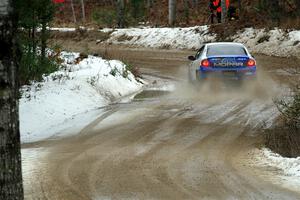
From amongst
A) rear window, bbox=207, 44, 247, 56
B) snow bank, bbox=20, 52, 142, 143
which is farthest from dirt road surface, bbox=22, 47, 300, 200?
rear window, bbox=207, 44, 247, 56

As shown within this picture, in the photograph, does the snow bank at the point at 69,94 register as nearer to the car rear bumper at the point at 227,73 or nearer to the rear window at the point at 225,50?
the car rear bumper at the point at 227,73

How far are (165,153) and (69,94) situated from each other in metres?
5.14

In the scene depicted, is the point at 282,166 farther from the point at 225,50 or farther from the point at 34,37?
the point at 225,50

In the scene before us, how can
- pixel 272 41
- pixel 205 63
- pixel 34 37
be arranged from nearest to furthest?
pixel 34 37 → pixel 205 63 → pixel 272 41

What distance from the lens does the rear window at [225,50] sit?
50.1 feet

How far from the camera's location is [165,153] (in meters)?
8.41

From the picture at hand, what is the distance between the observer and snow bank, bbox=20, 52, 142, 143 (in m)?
11.1

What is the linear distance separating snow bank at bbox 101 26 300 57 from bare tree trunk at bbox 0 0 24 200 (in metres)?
20.4

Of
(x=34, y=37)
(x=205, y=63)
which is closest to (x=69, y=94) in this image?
(x=34, y=37)

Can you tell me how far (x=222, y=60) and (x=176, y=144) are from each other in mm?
6154

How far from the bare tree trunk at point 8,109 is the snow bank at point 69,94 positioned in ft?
19.0

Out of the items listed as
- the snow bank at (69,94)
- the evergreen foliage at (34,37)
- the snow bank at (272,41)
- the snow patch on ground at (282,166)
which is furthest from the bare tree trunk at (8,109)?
the snow bank at (272,41)

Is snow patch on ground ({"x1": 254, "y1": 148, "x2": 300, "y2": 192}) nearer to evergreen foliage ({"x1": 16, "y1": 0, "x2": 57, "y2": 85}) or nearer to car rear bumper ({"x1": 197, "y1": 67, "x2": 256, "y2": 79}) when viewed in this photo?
evergreen foliage ({"x1": 16, "y1": 0, "x2": 57, "y2": 85})

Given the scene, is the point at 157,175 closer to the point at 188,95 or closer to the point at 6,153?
the point at 6,153
